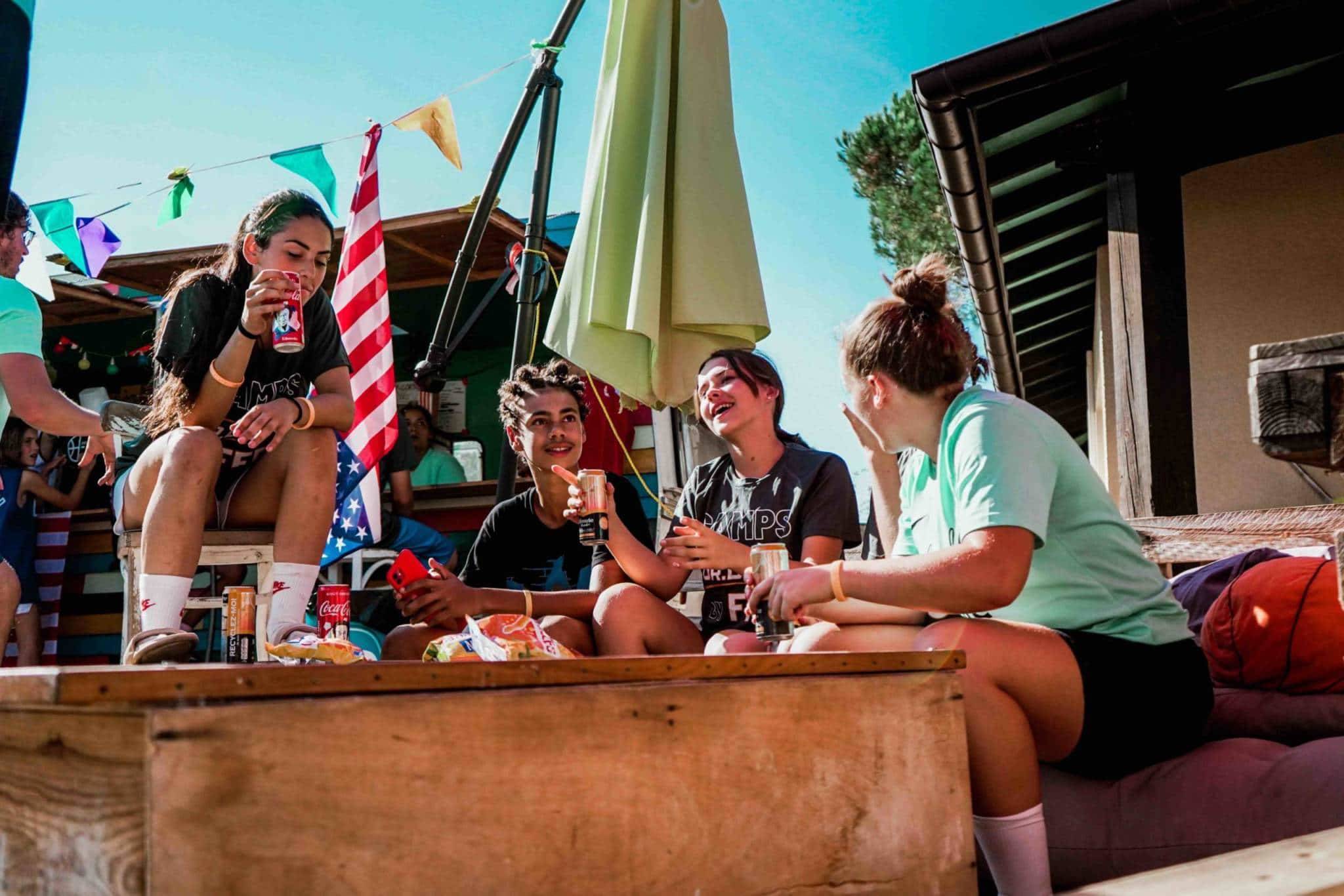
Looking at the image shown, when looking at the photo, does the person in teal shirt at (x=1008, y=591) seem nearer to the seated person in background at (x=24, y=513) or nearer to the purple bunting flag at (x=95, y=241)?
the seated person in background at (x=24, y=513)

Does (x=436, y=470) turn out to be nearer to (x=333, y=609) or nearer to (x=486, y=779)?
(x=333, y=609)

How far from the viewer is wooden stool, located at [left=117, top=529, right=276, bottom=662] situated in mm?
3258

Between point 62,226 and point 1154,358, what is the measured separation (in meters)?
6.49

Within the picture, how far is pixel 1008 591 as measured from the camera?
1.93 m

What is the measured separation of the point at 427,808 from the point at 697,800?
35 centimetres

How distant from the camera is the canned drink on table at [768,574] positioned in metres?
2.23

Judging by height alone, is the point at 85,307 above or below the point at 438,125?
below

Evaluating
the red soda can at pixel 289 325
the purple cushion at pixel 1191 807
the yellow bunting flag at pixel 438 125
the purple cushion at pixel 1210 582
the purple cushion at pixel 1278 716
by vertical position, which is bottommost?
the purple cushion at pixel 1191 807

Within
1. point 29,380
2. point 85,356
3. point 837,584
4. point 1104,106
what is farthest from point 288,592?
point 85,356

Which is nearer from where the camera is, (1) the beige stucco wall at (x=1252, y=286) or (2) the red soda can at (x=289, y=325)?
(2) the red soda can at (x=289, y=325)

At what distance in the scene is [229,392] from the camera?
312 cm

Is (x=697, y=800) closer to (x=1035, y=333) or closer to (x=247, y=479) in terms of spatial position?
(x=247, y=479)

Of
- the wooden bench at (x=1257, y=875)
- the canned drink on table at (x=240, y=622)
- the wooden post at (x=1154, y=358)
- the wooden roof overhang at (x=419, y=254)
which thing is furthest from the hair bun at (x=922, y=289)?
the wooden roof overhang at (x=419, y=254)

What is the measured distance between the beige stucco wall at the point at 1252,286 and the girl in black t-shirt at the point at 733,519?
3618 millimetres
